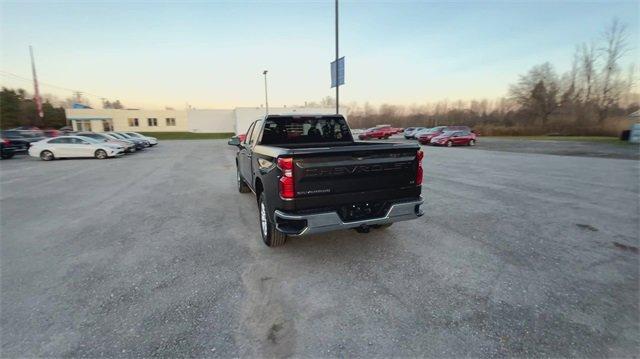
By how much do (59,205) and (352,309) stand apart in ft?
26.1

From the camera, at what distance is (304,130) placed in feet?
19.6

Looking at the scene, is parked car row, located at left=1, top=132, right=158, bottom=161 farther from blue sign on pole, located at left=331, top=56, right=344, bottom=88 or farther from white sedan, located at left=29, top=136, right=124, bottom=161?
blue sign on pole, located at left=331, top=56, right=344, bottom=88

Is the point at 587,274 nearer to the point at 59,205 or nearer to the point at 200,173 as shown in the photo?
the point at 59,205

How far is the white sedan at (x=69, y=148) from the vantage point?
16.7m

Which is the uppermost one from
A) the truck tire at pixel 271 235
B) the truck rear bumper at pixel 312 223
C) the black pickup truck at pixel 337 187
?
the black pickup truck at pixel 337 187

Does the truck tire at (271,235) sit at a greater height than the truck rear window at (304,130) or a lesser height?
lesser

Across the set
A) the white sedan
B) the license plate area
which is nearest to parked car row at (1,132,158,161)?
the white sedan

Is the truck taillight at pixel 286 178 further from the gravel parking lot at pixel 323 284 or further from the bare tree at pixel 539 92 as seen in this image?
the bare tree at pixel 539 92

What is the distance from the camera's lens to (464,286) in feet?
10.7

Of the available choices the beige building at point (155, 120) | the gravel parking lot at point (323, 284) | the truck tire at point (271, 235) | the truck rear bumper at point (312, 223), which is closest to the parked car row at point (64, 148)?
the gravel parking lot at point (323, 284)

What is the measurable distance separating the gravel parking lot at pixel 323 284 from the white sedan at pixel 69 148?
43.3ft

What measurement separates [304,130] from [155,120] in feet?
223

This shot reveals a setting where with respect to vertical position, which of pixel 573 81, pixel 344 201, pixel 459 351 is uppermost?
pixel 573 81

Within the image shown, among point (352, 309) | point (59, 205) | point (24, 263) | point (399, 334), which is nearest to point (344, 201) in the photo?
point (352, 309)
